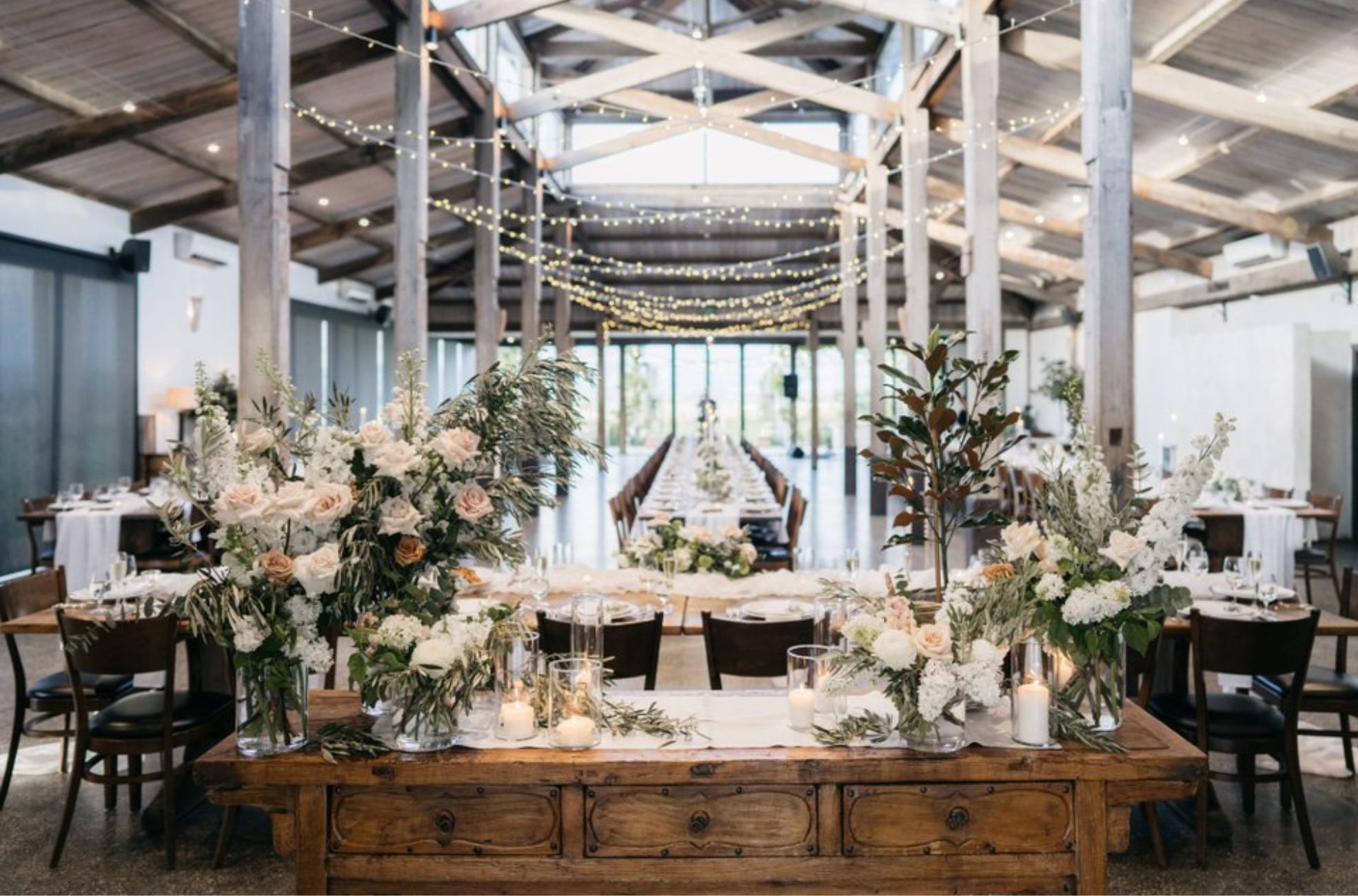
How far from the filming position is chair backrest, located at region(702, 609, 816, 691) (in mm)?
3463

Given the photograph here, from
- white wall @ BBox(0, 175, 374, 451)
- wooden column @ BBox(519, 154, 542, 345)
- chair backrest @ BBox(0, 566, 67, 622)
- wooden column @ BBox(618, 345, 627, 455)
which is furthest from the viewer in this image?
wooden column @ BBox(618, 345, 627, 455)

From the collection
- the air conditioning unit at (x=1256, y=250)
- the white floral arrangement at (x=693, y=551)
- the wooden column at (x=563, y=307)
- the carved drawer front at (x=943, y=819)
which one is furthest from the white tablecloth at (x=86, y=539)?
the air conditioning unit at (x=1256, y=250)

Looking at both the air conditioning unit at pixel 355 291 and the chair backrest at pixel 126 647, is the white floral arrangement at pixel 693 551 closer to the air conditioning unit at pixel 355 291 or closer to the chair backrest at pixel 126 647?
the chair backrest at pixel 126 647

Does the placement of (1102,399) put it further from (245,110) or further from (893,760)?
(245,110)

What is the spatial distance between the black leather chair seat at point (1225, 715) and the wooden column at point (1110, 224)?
2.14 m

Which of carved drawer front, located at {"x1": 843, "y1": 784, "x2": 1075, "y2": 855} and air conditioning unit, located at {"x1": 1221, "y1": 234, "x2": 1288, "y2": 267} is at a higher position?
air conditioning unit, located at {"x1": 1221, "y1": 234, "x2": 1288, "y2": 267}

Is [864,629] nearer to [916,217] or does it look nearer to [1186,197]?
[916,217]

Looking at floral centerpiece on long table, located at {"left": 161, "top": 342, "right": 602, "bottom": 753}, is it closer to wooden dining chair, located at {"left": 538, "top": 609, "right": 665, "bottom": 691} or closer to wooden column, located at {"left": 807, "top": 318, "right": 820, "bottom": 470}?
wooden dining chair, located at {"left": 538, "top": 609, "right": 665, "bottom": 691}

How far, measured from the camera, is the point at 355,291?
57.7ft

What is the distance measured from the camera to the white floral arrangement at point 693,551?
4715 mm

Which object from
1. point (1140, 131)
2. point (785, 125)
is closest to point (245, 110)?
point (1140, 131)

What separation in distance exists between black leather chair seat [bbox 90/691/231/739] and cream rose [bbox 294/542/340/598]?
5.90 ft

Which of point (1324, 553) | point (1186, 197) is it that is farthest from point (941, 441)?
point (1186, 197)

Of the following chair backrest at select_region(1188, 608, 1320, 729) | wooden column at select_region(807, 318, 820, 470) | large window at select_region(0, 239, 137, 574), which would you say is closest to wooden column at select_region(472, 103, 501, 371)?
large window at select_region(0, 239, 137, 574)
